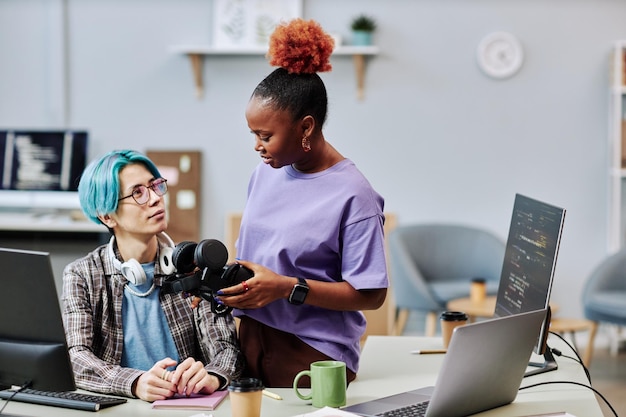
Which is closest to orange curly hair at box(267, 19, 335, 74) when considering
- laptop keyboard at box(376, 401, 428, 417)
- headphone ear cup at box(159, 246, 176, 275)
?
headphone ear cup at box(159, 246, 176, 275)

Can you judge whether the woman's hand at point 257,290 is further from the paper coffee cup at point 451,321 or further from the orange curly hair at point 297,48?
the paper coffee cup at point 451,321

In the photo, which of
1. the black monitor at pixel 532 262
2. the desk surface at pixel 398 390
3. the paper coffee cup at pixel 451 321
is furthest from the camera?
the paper coffee cup at pixel 451 321

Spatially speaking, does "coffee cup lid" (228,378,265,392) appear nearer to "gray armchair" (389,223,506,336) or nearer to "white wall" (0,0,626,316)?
"gray armchair" (389,223,506,336)

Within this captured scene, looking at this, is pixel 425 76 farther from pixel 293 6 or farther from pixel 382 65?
pixel 293 6

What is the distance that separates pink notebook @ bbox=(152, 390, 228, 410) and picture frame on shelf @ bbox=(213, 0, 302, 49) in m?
3.95

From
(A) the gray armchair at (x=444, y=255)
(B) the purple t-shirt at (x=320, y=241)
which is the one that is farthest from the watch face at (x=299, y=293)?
(A) the gray armchair at (x=444, y=255)

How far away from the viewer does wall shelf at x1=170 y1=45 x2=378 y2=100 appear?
18.2 feet

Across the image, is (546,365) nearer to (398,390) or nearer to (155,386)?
(398,390)

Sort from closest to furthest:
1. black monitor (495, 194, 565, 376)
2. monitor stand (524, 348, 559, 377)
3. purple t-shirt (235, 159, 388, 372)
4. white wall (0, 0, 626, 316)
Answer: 1. purple t-shirt (235, 159, 388, 372)
2. black monitor (495, 194, 565, 376)
3. monitor stand (524, 348, 559, 377)
4. white wall (0, 0, 626, 316)

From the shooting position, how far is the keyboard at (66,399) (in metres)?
1.91

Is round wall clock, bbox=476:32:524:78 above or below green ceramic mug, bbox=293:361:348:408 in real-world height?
above

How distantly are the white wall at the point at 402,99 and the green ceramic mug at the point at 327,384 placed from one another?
3.92 m

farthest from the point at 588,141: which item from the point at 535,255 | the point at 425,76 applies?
the point at 535,255

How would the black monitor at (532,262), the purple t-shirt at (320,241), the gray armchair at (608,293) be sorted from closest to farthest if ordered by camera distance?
1. the purple t-shirt at (320,241)
2. the black monitor at (532,262)
3. the gray armchair at (608,293)
